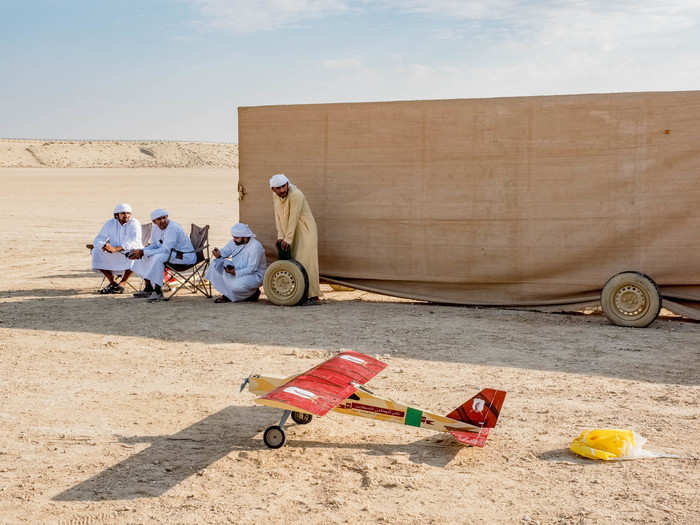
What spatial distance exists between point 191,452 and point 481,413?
170 centimetres

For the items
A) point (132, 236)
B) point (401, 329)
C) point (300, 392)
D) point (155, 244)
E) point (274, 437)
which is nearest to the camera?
point (300, 392)

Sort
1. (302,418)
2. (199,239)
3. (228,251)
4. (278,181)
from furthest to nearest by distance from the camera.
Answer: (199,239), (228,251), (278,181), (302,418)

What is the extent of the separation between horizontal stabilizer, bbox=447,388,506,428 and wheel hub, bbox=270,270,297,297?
489cm

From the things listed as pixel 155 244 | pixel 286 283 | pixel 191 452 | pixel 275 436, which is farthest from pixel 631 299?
pixel 155 244

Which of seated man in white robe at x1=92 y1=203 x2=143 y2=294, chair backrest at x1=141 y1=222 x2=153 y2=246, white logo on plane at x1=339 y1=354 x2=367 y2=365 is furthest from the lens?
chair backrest at x1=141 y1=222 x2=153 y2=246

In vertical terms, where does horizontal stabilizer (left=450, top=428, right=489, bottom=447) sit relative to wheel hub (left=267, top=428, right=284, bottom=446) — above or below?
above

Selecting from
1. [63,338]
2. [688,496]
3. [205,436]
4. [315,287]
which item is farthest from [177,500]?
[315,287]

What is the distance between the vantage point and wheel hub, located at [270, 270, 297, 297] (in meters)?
9.30

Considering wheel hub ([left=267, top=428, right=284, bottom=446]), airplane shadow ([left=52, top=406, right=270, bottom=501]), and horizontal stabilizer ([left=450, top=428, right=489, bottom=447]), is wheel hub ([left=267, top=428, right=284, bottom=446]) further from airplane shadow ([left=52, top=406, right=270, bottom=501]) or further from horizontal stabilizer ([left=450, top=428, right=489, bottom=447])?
horizontal stabilizer ([left=450, top=428, right=489, bottom=447])

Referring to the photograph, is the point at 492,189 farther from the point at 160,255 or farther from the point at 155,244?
the point at 155,244

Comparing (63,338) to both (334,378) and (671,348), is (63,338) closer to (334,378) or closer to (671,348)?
(334,378)

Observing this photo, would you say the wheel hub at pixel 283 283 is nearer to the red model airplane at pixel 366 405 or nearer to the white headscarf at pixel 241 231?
the white headscarf at pixel 241 231

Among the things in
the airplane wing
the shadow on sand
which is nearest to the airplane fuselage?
the airplane wing

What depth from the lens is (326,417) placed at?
5.23 m
